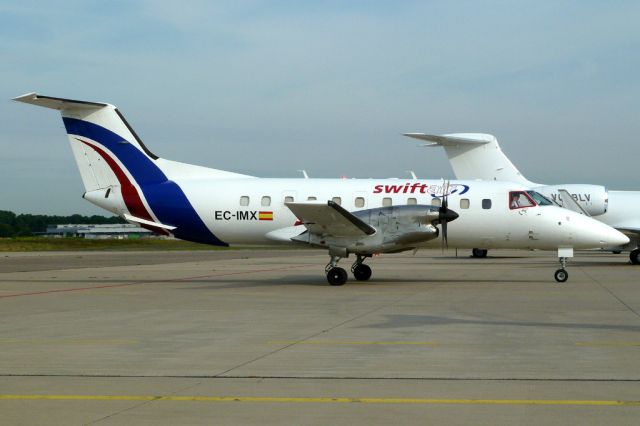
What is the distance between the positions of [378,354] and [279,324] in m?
3.52

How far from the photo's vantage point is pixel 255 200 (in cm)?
2308

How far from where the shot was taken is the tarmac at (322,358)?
22.4 feet

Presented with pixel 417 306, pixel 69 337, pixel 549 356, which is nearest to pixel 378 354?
pixel 549 356

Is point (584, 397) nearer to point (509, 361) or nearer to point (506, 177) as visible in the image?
point (509, 361)

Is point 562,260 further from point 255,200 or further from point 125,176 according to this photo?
point 125,176

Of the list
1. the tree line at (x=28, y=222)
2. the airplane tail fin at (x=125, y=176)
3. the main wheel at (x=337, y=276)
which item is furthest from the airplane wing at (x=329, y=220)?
the tree line at (x=28, y=222)

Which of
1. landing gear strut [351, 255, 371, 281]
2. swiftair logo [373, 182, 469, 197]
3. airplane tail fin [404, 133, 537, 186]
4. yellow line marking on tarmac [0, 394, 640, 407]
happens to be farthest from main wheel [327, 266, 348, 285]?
airplane tail fin [404, 133, 537, 186]

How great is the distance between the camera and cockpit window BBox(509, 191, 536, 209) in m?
22.8

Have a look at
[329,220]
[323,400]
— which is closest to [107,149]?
[329,220]

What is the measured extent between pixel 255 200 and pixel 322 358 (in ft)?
45.2

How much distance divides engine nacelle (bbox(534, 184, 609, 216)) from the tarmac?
16.5 m

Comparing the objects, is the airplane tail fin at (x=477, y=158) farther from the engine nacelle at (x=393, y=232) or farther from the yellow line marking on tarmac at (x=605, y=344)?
the yellow line marking on tarmac at (x=605, y=344)

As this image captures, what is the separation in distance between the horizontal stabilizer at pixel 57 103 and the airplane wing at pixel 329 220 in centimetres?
679

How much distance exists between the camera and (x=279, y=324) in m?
13.1
